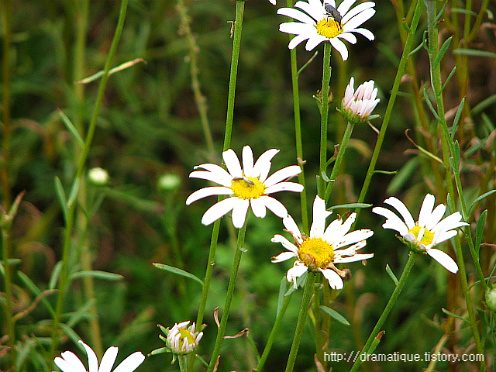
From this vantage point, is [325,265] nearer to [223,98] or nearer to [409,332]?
[409,332]

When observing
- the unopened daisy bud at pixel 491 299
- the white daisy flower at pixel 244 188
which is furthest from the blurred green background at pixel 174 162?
the white daisy flower at pixel 244 188

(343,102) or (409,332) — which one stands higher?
(343,102)

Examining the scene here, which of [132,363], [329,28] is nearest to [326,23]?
[329,28]

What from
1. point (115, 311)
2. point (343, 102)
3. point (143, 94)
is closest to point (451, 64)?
point (343, 102)

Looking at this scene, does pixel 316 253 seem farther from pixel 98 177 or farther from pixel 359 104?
pixel 98 177

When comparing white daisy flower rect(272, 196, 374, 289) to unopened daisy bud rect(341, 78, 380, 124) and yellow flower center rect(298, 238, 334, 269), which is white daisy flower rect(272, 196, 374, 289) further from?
unopened daisy bud rect(341, 78, 380, 124)

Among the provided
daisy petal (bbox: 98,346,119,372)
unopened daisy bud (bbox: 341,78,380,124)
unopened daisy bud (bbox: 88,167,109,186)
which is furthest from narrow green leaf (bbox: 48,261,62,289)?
unopened daisy bud (bbox: 341,78,380,124)
